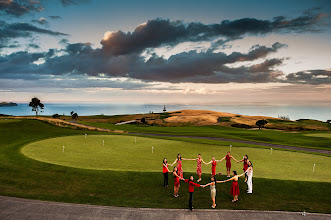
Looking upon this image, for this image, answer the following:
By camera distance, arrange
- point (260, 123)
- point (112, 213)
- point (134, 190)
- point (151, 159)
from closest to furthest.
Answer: point (112, 213) → point (134, 190) → point (151, 159) → point (260, 123)

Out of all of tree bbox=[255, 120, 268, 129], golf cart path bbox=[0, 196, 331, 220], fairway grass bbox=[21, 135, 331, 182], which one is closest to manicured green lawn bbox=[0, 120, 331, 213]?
golf cart path bbox=[0, 196, 331, 220]

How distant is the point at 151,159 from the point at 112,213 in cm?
989

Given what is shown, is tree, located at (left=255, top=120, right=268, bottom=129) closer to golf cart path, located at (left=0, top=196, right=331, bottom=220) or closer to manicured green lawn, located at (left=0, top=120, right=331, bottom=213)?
manicured green lawn, located at (left=0, top=120, right=331, bottom=213)

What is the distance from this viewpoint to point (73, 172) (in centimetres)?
1748

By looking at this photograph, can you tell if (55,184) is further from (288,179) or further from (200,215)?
(288,179)

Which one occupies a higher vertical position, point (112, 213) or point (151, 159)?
point (151, 159)

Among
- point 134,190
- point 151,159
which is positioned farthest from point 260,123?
point 134,190

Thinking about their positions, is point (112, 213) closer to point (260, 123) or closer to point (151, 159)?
point (151, 159)

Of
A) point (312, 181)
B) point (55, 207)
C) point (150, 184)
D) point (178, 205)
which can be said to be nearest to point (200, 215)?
point (178, 205)

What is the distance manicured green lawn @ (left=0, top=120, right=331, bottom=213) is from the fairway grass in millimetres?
1299

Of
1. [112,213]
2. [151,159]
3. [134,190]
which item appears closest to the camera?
[112,213]

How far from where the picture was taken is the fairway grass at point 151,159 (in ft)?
60.9

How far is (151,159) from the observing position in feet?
71.5

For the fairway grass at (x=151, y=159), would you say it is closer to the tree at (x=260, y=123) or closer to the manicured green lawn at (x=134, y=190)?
the manicured green lawn at (x=134, y=190)
